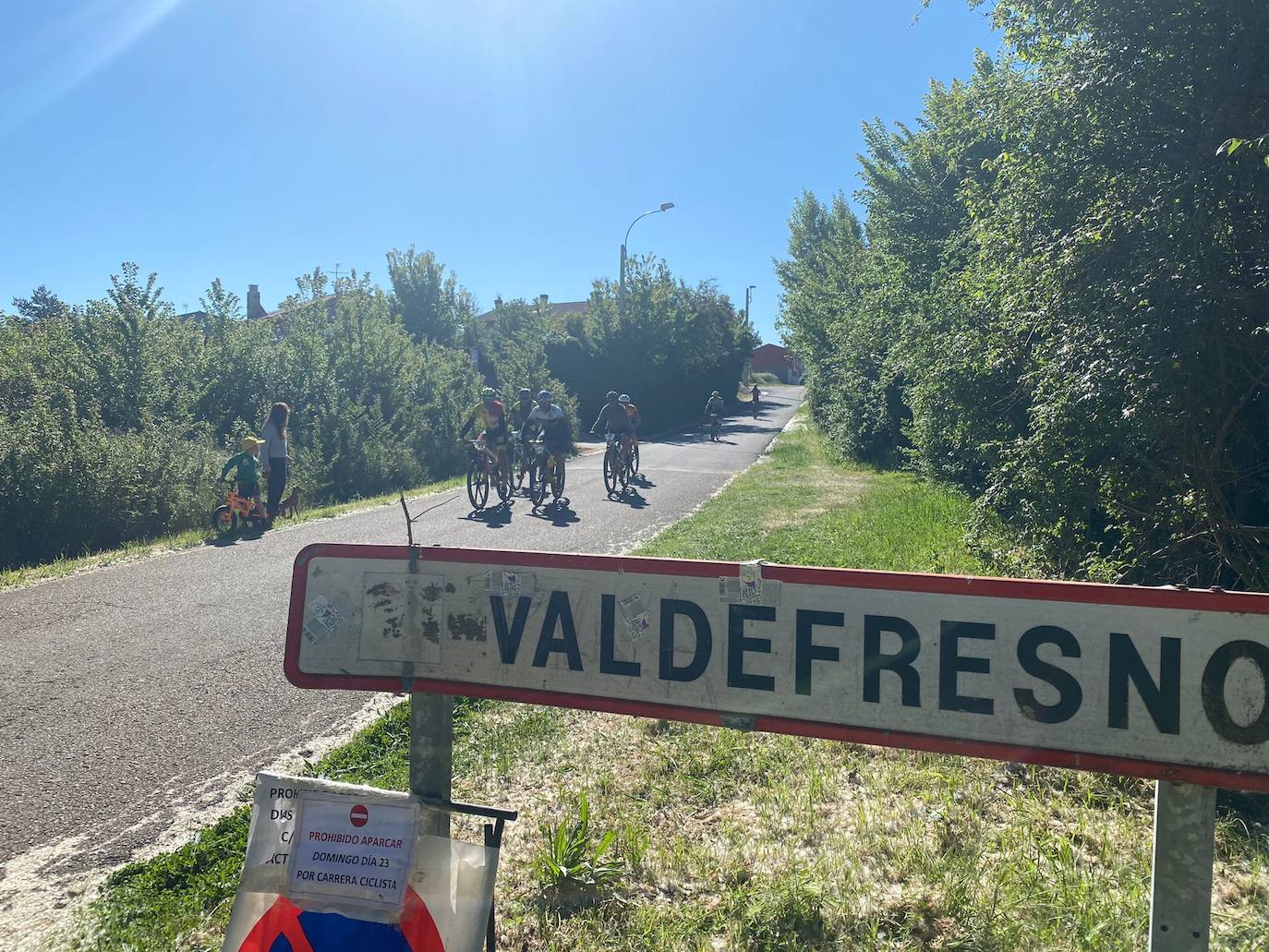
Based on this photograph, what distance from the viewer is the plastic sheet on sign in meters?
2.10

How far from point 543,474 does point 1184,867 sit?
11930 millimetres

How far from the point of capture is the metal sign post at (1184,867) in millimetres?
2021

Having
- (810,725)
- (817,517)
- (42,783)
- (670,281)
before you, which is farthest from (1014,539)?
(670,281)

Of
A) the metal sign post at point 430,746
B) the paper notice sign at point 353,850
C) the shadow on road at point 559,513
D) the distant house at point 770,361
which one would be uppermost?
the distant house at point 770,361

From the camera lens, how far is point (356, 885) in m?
2.13

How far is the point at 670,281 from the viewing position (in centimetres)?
4144

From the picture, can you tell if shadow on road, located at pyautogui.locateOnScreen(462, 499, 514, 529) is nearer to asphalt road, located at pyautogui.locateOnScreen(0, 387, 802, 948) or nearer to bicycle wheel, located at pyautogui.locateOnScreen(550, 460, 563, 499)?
bicycle wheel, located at pyautogui.locateOnScreen(550, 460, 563, 499)

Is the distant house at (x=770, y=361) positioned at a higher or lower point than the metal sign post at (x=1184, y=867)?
higher

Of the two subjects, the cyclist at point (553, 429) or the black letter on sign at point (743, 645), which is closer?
the black letter on sign at point (743, 645)

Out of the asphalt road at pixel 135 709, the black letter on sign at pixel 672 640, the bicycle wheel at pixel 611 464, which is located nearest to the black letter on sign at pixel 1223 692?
the black letter on sign at pixel 672 640

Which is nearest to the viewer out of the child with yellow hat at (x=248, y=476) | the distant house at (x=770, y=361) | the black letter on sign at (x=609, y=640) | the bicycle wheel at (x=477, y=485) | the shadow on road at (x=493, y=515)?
the black letter on sign at (x=609, y=640)

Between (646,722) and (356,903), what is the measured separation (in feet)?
8.48

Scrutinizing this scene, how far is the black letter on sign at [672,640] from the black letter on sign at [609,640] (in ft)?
0.43

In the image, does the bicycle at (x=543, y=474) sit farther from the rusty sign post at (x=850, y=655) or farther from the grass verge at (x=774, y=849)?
the rusty sign post at (x=850, y=655)
